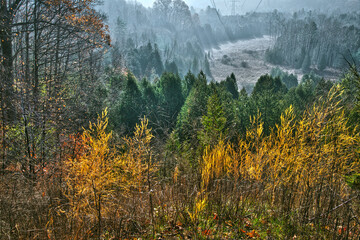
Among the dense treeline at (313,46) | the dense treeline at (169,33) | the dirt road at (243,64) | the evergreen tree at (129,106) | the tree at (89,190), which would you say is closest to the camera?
the tree at (89,190)

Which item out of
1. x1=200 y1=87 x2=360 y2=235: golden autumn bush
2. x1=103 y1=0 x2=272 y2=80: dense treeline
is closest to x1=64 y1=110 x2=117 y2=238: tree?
x1=200 y1=87 x2=360 y2=235: golden autumn bush

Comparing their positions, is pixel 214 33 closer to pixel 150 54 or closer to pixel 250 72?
pixel 250 72

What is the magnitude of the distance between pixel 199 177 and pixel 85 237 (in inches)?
81.5

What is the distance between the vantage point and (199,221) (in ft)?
12.5

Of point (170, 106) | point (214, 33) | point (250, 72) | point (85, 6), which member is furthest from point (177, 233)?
point (214, 33)

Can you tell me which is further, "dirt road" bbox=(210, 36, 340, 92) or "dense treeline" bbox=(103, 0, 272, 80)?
"dirt road" bbox=(210, 36, 340, 92)

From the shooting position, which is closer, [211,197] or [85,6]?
[211,197]

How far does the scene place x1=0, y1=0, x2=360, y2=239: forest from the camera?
352 centimetres

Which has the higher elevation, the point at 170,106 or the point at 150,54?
the point at 150,54

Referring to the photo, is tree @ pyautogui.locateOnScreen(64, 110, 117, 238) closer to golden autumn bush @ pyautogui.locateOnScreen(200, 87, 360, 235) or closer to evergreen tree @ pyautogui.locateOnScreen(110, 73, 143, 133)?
golden autumn bush @ pyautogui.locateOnScreen(200, 87, 360, 235)

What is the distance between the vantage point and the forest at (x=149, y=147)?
11.6 feet

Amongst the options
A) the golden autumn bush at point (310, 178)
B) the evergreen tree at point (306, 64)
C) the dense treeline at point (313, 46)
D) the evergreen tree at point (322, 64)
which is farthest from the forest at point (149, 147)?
the dense treeline at point (313, 46)

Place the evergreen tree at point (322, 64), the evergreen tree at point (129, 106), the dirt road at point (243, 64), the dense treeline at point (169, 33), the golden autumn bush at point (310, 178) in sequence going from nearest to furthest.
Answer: the golden autumn bush at point (310, 178)
the evergreen tree at point (129, 106)
the dense treeline at point (169, 33)
the evergreen tree at point (322, 64)
the dirt road at point (243, 64)

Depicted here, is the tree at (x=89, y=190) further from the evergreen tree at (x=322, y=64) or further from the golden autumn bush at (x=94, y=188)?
the evergreen tree at (x=322, y=64)
